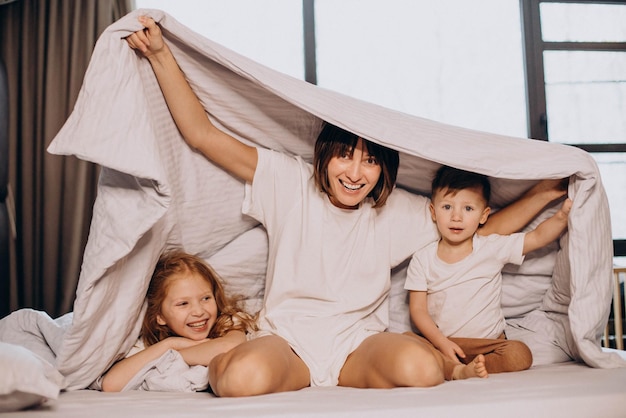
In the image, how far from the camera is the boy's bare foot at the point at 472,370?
1268 millimetres

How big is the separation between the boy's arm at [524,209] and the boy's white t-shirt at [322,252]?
0.51ft

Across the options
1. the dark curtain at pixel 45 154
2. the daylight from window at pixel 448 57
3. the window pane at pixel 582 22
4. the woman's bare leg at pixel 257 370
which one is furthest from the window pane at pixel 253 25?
the woman's bare leg at pixel 257 370

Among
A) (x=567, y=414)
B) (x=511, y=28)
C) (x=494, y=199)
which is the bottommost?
(x=567, y=414)

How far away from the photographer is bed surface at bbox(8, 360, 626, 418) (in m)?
1.00

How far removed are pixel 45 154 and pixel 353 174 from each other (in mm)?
1842

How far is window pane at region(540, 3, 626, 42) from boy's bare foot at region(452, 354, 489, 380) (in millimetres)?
2434

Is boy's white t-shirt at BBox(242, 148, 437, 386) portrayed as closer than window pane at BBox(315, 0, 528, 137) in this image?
Yes

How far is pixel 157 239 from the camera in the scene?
1.43 metres

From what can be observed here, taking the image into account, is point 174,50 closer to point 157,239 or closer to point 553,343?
point 157,239

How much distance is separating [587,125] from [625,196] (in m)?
0.41

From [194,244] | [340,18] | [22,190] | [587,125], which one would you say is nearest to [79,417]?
[194,244]

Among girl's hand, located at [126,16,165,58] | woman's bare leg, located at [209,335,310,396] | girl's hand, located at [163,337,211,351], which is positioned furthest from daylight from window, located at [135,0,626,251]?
woman's bare leg, located at [209,335,310,396]

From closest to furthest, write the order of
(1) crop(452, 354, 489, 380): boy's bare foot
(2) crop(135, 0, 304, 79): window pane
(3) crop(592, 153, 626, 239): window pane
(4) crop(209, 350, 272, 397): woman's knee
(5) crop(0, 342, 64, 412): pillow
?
(5) crop(0, 342, 64, 412): pillow < (4) crop(209, 350, 272, 397): woman's knee < (1) crop(452, 354, 489, 380): boy's bare foot < (2) crop(135, 0, 304, 79): window pane < (3) crop(592, 153, 626, 239): window pane

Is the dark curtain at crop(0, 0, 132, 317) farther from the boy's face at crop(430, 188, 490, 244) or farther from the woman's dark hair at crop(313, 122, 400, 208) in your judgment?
the boy's face at crop(430, 188, 490, 244)
